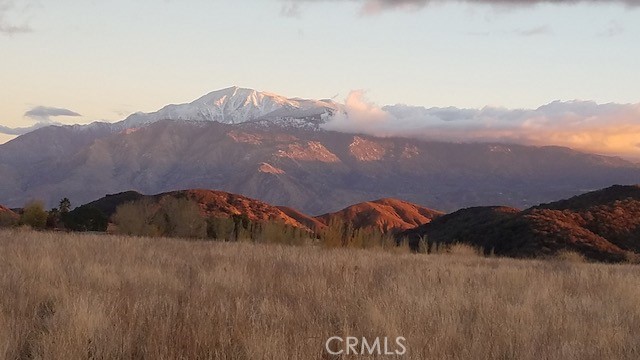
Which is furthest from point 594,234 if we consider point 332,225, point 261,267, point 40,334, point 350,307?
point 40,334

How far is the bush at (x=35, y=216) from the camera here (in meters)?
32.2

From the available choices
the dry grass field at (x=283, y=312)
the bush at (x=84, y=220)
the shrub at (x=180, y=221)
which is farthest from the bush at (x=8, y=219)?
the dry grass field at (x=283, y=312)

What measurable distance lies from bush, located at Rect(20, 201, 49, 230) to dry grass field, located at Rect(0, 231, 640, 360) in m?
24.3

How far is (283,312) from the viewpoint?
19.7ft

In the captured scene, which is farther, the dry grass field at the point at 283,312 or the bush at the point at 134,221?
the bush at the point at 134,221

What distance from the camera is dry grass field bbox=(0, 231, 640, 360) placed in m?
4.69

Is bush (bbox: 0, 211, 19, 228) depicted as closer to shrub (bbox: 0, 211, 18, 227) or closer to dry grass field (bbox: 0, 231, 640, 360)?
shrub (bbox: 0, 211, 18, 227)

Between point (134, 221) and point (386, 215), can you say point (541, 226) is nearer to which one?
point (134, 221)

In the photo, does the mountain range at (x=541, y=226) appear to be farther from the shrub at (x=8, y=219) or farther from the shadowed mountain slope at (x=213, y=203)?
the shrub at (x=8, y=219)

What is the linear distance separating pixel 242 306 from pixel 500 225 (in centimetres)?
4071

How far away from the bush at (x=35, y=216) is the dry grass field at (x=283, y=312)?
24.3 meters

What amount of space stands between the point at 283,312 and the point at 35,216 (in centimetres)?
3043

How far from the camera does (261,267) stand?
411 inches

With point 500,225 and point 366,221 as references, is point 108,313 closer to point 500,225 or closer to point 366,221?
point 500,225
